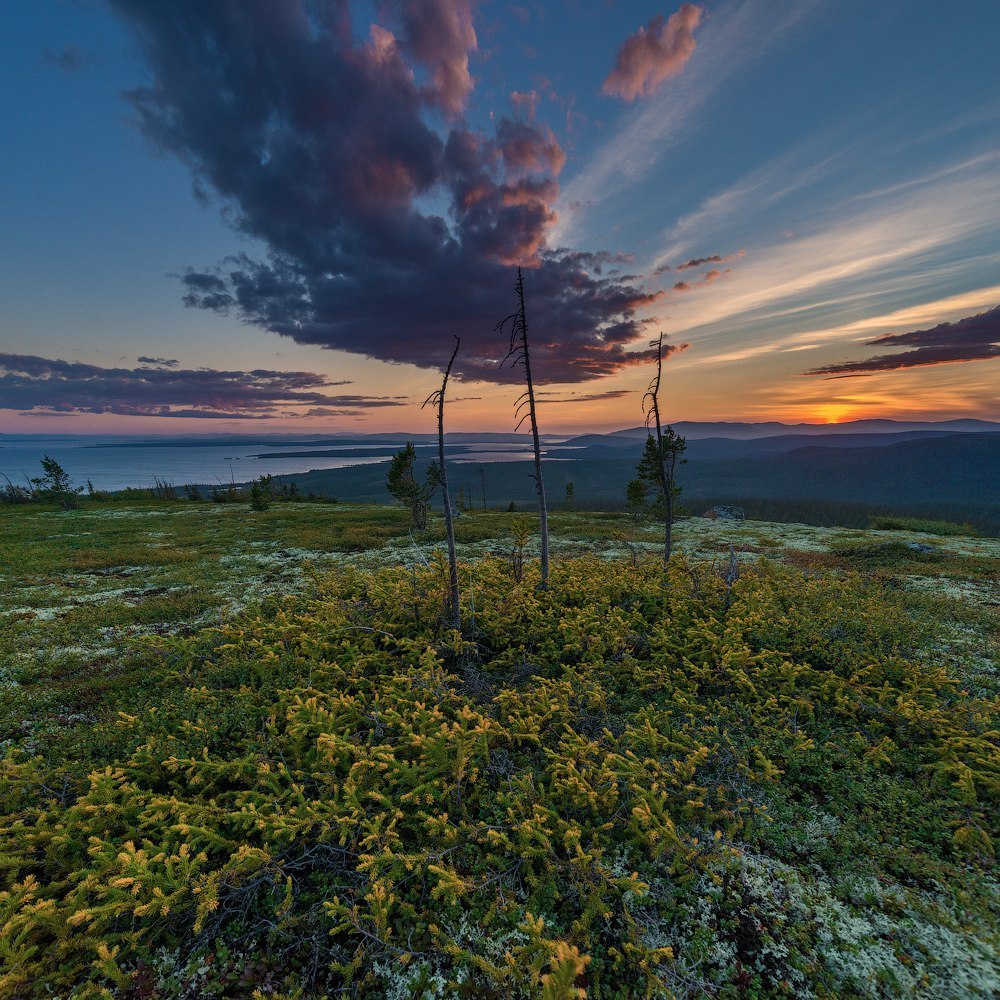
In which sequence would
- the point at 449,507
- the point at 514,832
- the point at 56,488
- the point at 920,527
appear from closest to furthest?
1. the point at 514,832
2. the point at 449,507
3. the point at 920,527
4. the point at 56,488

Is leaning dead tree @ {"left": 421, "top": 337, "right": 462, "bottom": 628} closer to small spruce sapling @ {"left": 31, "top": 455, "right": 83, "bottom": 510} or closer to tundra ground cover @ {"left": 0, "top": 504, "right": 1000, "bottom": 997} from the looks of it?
tundra ground cover @ {"left": 0, "top": 504, "right": 1000, "bottom": 997}

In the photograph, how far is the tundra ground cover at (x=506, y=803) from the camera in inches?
157

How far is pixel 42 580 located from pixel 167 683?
517 inches

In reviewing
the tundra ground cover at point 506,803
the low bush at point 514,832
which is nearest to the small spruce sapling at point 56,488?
the tundra ground cover at point 506,803

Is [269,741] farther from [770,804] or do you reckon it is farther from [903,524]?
[903,524]

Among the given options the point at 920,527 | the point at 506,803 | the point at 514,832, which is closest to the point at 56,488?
the point at 506,803

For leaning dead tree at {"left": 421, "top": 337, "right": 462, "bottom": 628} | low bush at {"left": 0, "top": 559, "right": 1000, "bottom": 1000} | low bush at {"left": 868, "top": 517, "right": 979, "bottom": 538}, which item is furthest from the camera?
low bush at {"left": 868, "top": 517, "right": 979, "bottom": 538}

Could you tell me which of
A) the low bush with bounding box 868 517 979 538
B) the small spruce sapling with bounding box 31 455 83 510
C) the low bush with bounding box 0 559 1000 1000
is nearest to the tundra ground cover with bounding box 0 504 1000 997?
the low bush with bounding box 0 559 1000 1000

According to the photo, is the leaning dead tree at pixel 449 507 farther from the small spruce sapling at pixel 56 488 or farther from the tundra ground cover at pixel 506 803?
the small spruce sapling at pixel 56 488

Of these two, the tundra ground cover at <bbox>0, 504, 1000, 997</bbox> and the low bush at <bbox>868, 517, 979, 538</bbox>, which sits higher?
the tundra ground cover at <bbox>0, 504, 1000, 997</bbox>

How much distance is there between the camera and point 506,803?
557cm

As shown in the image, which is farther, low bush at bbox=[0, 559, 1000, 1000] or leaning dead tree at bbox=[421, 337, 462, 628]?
leaning dead tree at bbox=[421, 337, 462, 628]

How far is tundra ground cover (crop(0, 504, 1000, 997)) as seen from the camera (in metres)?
3.99

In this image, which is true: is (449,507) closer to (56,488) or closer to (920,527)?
(920,527)
